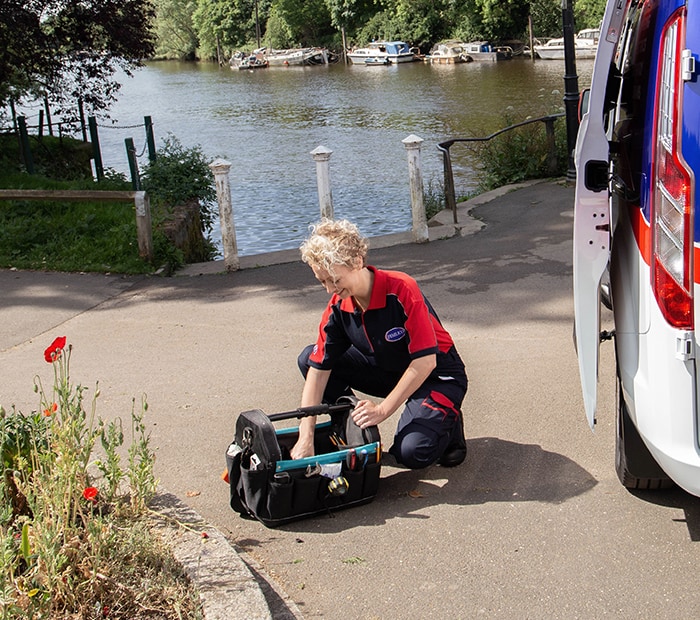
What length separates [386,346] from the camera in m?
4.48

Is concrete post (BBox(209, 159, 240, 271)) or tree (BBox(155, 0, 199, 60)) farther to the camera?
tree (BBox(155, 0, 199, 60))

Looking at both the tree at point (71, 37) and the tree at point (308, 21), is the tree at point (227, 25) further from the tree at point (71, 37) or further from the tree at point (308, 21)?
the tree at point (71, 37)

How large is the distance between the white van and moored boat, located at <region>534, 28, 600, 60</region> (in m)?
51.1

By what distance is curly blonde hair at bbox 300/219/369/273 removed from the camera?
13.8 ft

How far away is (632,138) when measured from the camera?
378 cm

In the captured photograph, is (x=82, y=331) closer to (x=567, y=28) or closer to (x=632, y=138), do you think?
(x=632, y=138)

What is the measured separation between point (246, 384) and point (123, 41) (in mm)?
9649

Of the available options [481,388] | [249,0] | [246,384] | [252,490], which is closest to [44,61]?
[246,384]

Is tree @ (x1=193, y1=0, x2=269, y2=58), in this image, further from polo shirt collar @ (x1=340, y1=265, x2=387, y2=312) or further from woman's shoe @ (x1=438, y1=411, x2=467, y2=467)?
polo shirt collar @ (x1=340, y1=265, x2=387, y2=312)

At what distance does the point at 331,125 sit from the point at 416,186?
2422 centimetres

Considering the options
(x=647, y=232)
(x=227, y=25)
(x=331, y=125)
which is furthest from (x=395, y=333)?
(x=227, y=25)

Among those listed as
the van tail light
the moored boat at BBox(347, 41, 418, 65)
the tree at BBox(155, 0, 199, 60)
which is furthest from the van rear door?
the tree at BBox(155, 0, 199, 60)

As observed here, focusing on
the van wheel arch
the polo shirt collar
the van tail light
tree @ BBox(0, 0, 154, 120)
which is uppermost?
tree @ BBox(0, 0, 154, 120)

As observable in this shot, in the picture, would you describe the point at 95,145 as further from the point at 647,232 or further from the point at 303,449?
the point at 647,232
